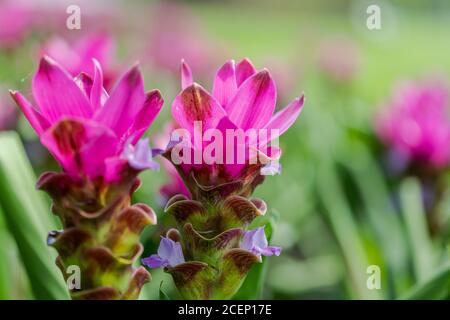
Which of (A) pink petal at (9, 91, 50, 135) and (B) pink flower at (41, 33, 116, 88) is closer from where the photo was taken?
(A) pink petal at (9, 91, 50, 135)

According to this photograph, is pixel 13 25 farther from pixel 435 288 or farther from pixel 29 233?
pixel 435 288

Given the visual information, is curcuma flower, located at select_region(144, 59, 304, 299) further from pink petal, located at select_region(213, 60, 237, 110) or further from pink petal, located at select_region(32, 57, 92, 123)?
pink petal, located at select_region(32, 57, 92, 123)

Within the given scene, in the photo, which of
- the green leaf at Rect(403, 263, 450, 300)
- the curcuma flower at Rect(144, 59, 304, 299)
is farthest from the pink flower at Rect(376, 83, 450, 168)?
the curcuma flower at Rect(144, 59, 304, 299)

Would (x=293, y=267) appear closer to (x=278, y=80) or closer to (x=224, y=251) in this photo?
(x=224, y=251)

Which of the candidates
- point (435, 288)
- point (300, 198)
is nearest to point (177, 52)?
point (300, 198)

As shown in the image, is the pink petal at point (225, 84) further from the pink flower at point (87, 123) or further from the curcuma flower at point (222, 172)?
the pink flower at point (87, 123)
